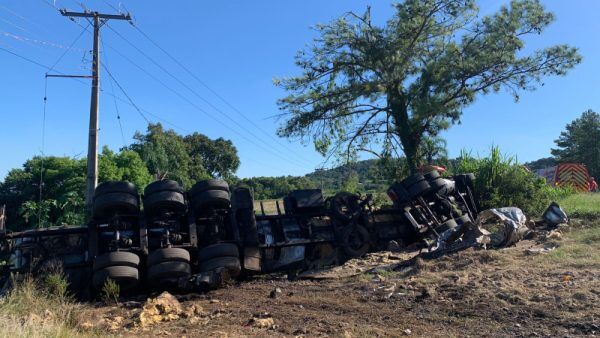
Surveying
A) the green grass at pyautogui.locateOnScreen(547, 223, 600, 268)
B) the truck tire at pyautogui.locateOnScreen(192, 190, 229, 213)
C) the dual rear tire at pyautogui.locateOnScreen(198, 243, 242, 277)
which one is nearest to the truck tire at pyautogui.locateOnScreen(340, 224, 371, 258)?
the dual rear tire at pyautogui.locateOnScreen(198, 243, 242, 277)

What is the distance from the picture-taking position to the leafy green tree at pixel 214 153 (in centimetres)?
5969

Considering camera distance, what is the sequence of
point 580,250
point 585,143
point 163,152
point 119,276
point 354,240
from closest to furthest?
point 119,276 < point 580,250 < point 354,240 < point 163,152 < point 585,143

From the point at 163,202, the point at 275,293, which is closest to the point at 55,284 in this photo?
the point at 163,202

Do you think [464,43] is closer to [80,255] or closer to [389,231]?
[389,231]

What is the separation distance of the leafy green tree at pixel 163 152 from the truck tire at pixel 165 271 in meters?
31.7

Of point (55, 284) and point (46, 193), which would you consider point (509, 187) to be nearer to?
point (55, 284)

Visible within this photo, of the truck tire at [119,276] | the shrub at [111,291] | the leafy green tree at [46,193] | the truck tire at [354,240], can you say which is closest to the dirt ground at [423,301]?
the shrub at [111,291]

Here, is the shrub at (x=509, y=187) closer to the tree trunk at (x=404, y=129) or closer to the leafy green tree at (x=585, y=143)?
the tree trunk at (x=404, y=129)

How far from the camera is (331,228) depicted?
430 inches

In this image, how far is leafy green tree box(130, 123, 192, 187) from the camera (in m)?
40.6

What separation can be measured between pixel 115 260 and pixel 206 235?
1.88 meters

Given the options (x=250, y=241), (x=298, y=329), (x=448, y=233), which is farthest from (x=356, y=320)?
(x=448, y=233)

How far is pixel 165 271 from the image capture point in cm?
855

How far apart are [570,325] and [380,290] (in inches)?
109
